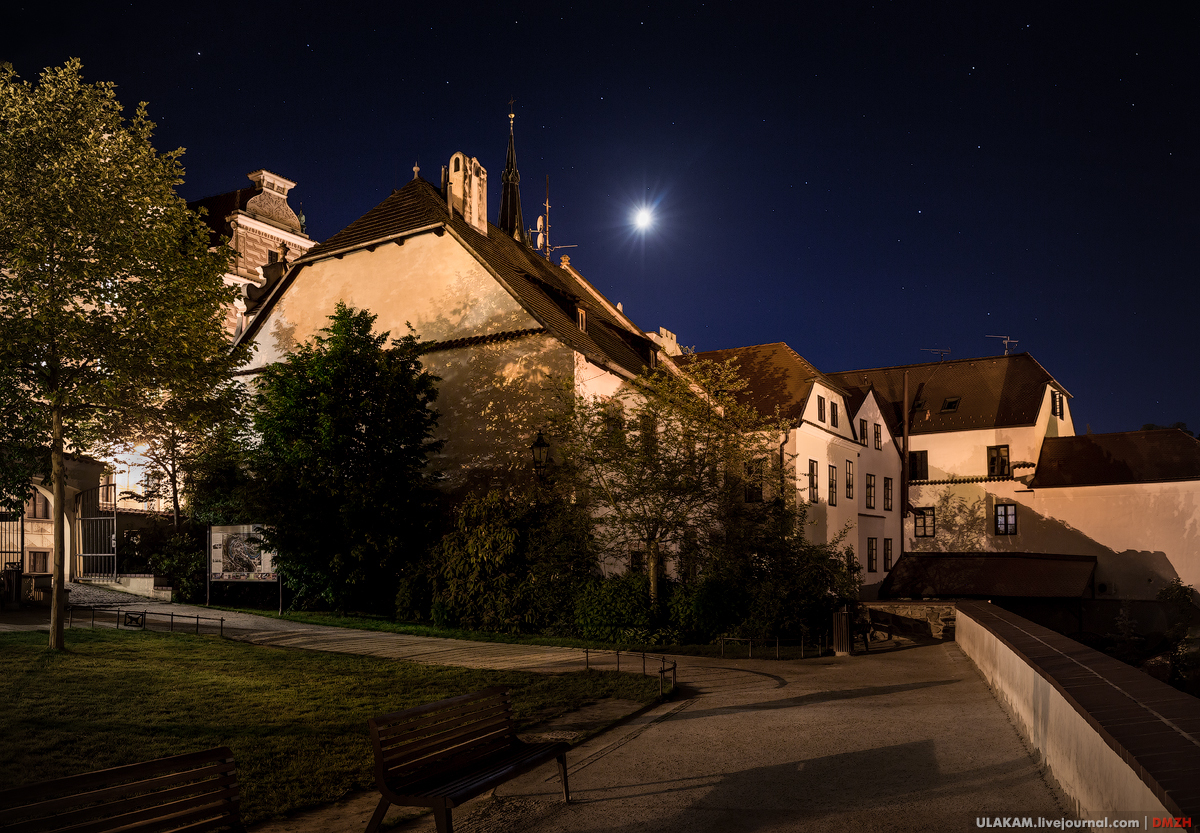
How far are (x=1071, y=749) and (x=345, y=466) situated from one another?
2069 cm

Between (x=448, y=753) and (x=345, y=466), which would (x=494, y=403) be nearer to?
(x=345, y=466)

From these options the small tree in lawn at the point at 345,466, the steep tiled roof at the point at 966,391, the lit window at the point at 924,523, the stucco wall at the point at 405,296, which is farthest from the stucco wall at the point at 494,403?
the lit window at the point at 924,523

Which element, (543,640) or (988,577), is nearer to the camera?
(543,640)

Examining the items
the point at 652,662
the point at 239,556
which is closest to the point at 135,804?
the point at 652,662

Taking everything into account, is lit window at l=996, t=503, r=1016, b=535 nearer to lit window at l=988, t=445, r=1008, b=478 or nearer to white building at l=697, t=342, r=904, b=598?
lit window at l=988, t=445, r=1008, b=478

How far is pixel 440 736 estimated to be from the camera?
284 inches

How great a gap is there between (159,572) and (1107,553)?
139ft

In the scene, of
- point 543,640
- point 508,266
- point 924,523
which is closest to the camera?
point 543,640

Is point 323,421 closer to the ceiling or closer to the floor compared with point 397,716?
closer to the ceiling

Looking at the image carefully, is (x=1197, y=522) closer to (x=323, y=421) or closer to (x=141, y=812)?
(x=323, y=421)

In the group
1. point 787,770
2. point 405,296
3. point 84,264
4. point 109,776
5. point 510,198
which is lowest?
point 787,770

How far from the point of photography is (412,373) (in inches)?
1038

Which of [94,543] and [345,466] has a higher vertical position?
[345,466]

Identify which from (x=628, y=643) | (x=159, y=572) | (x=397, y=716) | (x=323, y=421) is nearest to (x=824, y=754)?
(x=397, y=716)
